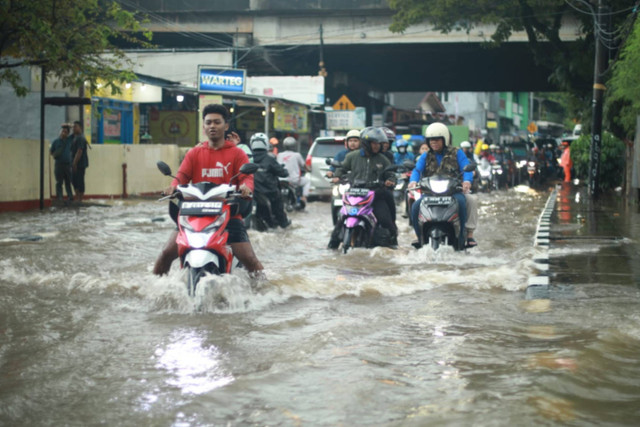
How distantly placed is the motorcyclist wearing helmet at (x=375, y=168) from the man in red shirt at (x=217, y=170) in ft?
12.4

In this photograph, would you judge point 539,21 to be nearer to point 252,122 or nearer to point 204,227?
point 252,122

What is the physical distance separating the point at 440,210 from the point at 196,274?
3990 mm

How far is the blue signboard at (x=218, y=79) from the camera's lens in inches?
1275

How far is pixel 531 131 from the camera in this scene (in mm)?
74125

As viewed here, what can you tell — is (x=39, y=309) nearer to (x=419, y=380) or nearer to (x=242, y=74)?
(x=419, y=380)

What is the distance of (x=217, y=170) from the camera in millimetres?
7898

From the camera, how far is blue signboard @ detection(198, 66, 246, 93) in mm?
32375

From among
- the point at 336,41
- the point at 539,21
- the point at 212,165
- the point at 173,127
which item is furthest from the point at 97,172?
the point at 336,41

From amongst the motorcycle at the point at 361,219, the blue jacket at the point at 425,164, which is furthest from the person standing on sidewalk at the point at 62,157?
the blue jacket at the point at 425,164

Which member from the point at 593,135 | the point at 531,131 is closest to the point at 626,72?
the point at 593,135

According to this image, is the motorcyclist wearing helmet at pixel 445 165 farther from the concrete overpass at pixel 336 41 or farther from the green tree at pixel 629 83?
the concrete overpass at pixel 336 41

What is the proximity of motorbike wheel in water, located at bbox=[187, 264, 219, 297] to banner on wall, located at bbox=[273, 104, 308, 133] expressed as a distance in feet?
101

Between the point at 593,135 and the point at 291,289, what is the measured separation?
17.3 meters

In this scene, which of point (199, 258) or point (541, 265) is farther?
point (541, 265)
